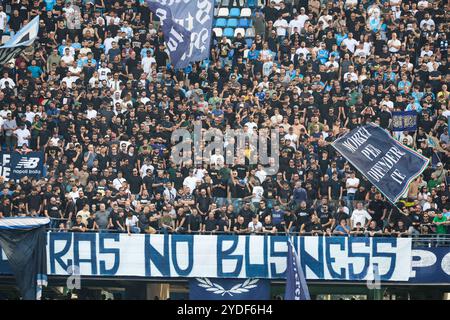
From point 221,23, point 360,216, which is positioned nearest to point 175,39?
point 221,23

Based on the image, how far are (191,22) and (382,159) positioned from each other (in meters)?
7.86

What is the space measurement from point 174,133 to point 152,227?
336 centimetres

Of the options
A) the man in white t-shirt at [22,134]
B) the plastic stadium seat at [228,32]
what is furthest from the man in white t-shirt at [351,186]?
the plastic stadium seat at [228,32]

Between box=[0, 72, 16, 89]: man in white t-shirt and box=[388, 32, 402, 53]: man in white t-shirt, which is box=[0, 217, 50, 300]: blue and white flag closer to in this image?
box=[0, 72, 16, 89]: man in white t-shirt

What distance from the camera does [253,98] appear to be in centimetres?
2600

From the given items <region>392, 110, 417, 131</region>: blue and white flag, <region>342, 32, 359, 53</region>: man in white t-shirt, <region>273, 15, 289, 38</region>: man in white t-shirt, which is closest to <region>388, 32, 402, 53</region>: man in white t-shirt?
<region>342, 32, 359, 53</region>: man in white t-shirt

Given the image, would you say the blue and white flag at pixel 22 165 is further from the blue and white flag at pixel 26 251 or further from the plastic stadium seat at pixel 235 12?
the plastic stadium seat at pixel 235 12

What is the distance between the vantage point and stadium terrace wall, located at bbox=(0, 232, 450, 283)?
21.9 m

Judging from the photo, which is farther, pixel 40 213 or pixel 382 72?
pixel 382 72

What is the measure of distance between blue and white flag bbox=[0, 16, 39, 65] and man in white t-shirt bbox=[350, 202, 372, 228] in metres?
8.91

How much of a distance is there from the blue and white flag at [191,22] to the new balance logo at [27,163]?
5.40 metres
